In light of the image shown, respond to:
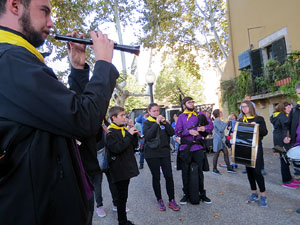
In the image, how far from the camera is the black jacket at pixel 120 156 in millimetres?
3963

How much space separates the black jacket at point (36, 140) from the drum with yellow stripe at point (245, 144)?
4.01 metres

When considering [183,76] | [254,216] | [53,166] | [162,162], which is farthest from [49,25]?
[183,76]

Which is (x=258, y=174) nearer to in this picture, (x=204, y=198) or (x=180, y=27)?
(x=204, y=198)

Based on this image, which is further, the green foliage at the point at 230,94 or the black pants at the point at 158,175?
the green foliage at the point at 230,94

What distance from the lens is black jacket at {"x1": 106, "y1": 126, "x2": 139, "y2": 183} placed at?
156 inches

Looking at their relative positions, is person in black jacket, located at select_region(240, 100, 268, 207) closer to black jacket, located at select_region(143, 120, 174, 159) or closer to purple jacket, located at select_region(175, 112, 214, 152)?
purple jacket, located at select_region(175, 112, 214, 152)

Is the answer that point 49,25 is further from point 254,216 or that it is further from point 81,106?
point 254,216

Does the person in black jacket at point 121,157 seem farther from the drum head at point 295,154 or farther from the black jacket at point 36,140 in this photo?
the black jacket at point 36,140

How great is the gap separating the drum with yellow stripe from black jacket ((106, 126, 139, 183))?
6.36 feet

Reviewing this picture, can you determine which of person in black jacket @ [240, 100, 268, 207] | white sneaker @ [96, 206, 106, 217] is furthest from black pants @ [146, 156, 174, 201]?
person in black jacket @ [240, 100, 268, 207]

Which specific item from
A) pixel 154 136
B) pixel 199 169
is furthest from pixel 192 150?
pixel 154 136

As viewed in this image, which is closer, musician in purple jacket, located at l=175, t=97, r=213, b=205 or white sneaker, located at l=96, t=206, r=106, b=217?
white sneaker, located at l=96, t=206, r=106, b=217

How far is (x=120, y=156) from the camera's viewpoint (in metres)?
4.09

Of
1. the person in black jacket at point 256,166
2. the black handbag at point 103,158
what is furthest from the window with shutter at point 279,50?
the black handbag at point 103,158
